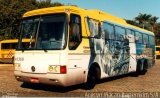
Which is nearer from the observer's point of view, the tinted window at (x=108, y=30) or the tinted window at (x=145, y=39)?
the tinted window at (x=108, y=30)

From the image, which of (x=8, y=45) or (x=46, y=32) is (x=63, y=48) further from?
(x=8, y=45)

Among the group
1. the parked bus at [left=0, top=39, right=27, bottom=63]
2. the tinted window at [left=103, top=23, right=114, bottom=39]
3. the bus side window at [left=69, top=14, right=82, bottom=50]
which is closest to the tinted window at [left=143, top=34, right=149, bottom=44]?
the tinted window at [left=103, top=23, right=114, bottom=39]

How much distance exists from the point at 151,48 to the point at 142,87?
866 centimetres

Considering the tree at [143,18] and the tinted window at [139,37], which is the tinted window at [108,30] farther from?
the tree at [143,18]

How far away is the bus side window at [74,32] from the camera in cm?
1087

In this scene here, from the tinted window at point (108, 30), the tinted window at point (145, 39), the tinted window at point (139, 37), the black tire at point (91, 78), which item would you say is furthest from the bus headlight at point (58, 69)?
the tinted window at point (145, 39)

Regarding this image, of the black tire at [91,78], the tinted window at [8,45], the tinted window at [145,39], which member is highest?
the tinted window at [145,39]

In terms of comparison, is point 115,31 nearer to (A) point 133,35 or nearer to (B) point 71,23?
(A) point 133,35

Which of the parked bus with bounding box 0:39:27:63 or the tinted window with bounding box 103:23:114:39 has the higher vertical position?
the tinted window with bounding box 103:23:114:39

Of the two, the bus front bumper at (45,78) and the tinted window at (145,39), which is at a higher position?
the tinted window at (145,39)

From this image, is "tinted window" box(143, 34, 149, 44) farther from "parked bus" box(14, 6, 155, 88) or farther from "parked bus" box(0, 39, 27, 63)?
"parked bus" box(0, 39, 27, 63)

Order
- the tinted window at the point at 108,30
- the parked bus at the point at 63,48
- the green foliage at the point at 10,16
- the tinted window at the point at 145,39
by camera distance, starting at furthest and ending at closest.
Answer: the green foliage at the point at 10,16
the tinted window at the point at 145,39
the tinted window at the point at 108,30
the parked bus at the point at 63,48

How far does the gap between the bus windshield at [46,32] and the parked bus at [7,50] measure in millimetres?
19457

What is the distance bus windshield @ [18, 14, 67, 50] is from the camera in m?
10.7
